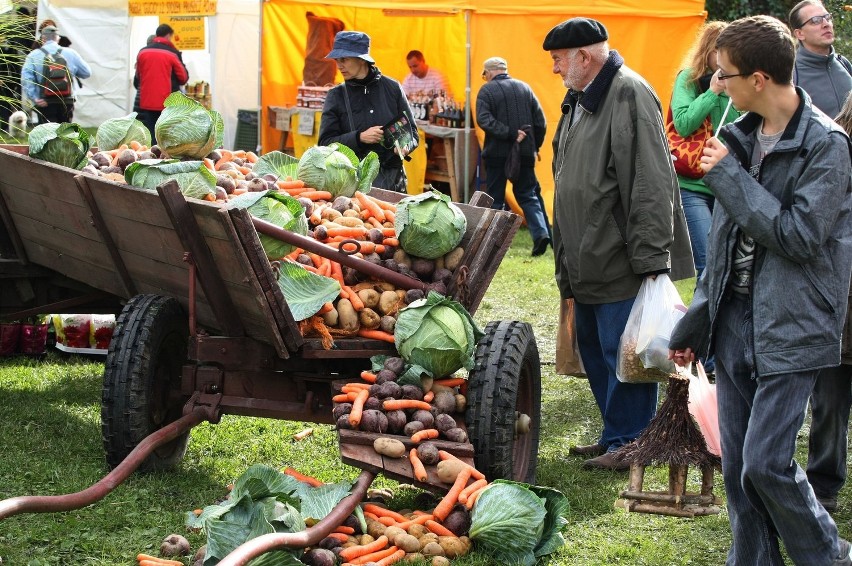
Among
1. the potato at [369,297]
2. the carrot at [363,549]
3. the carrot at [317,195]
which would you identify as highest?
the carrot at [317,195]

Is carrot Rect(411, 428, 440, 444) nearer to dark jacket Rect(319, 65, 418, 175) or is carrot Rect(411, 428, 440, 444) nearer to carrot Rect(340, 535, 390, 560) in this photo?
carrot Rect(340, 535, 390, 560)

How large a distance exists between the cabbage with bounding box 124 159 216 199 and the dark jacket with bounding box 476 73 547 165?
26.0ft

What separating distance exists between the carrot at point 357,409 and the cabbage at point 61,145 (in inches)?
88.2

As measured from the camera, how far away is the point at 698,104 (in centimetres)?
670

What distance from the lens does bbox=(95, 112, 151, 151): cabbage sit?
6.34 metres

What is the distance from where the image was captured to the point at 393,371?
185 inches

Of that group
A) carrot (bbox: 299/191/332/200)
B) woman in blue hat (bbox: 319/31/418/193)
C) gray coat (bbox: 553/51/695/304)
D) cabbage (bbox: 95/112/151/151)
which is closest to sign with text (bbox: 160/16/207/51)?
woman in blue hat (bbox: 319/31/418/193)

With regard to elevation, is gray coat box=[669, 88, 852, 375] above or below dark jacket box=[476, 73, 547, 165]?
above

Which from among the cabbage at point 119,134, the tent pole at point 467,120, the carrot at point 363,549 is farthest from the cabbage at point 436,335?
the tent pole at point 467,120

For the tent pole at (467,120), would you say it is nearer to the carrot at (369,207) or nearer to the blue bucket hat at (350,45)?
the blue bucket hat at (350,45)

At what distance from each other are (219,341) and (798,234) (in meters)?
2.51

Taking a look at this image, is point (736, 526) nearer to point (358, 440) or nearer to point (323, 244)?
point (358, 440)

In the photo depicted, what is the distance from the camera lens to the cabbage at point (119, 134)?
20.8ft

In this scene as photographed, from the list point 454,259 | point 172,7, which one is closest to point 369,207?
point 454,259
